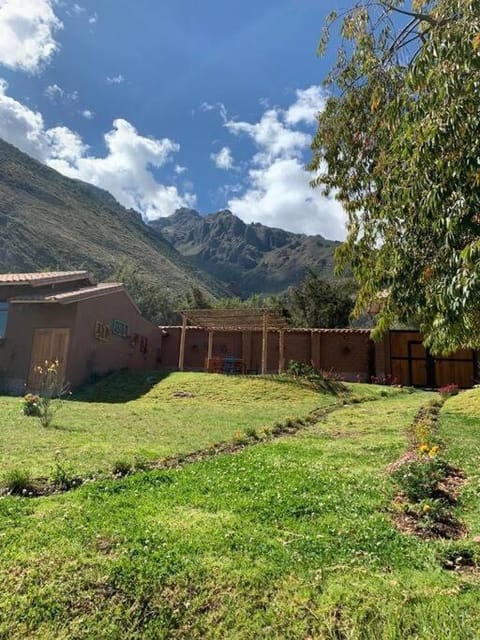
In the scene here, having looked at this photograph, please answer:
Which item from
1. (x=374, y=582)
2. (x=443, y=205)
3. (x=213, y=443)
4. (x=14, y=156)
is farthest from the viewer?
(x=14, y=156)

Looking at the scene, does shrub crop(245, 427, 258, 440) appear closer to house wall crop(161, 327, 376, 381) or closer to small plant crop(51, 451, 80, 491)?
small plant crop(51, 451, 80, 491)

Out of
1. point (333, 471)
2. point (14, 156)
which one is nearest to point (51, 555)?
point (333, 471)

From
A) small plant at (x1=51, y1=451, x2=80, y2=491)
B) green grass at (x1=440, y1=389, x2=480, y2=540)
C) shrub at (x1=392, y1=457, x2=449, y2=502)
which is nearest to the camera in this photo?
green grass at (x1=440, y1=389, x2=480, y2=540)

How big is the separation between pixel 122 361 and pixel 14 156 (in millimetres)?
65235

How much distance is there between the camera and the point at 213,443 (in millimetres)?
7926

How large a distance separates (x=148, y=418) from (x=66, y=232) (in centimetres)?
5246

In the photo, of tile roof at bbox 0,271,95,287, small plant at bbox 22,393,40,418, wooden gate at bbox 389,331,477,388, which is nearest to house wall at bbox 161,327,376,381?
wooden gate at bbox 389,331,477,388

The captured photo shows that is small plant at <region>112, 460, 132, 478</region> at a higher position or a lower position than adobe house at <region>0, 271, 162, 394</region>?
lower

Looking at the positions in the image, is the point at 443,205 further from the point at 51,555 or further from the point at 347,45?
the point at 51,555

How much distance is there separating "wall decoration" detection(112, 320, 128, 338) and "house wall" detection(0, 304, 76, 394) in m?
2.97

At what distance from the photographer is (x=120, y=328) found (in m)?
20.9

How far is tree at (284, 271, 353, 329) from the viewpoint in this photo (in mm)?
32562

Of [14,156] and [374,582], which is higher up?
[14,156]

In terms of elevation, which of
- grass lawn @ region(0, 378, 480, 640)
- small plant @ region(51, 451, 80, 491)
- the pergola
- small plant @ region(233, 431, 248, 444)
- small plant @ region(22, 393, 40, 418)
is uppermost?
the pergola
